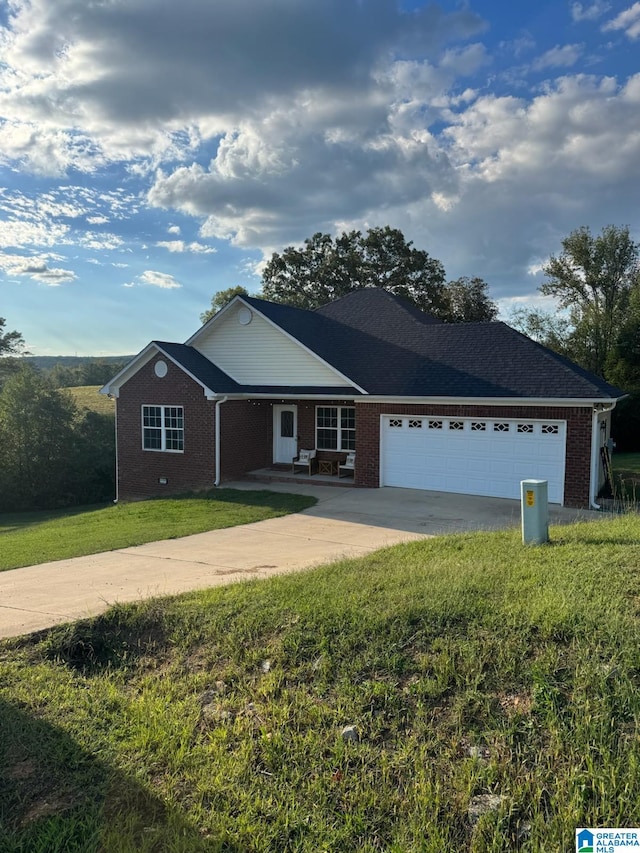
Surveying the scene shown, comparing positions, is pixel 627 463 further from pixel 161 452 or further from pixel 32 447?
pixel 32 447

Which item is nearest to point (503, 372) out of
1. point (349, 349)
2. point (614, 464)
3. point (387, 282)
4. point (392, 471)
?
point (392, 471)

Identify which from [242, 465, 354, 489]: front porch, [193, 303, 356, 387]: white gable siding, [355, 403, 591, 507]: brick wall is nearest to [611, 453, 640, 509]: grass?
[355, 403, 591, 507]: brick wall

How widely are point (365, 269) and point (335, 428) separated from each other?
24196 mm

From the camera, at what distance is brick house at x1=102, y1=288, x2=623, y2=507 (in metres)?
14.7

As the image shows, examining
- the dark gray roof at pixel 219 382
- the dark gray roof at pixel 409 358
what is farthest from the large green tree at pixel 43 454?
the dark gray roof at pixel 219 382

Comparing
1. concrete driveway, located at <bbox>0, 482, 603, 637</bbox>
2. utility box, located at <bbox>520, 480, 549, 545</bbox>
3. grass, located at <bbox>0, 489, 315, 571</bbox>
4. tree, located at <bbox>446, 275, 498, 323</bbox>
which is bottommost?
grass, located at <bbox>0, 489, 315, 571</bbox>

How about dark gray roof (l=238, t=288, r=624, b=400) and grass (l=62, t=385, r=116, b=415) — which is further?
grass (l=62, t=385, r=116, b=415)

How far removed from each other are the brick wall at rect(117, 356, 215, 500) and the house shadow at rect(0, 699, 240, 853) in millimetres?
14444

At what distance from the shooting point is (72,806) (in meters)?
3.47

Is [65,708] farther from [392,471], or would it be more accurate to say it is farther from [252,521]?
[392,471]

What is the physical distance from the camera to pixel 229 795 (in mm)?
3498

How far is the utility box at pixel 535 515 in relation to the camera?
7.45 metres

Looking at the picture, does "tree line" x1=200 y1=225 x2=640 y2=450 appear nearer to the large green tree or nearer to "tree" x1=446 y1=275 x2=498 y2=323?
A: "tree" x1=446 y1=275 x2=498 y2=323

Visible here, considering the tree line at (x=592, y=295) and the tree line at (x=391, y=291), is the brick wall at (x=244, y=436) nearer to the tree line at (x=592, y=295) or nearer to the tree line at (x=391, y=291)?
the tree line at (x=391, y=291)
